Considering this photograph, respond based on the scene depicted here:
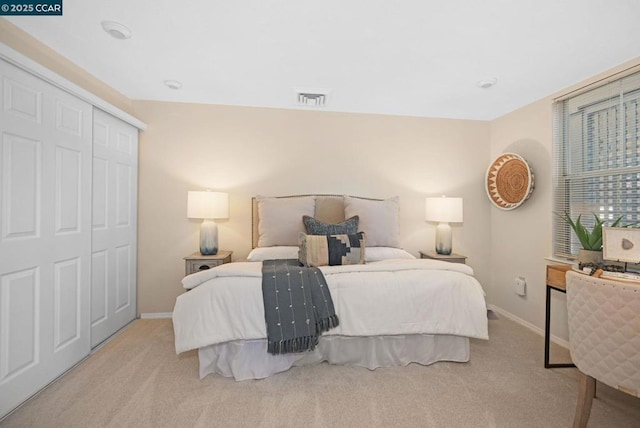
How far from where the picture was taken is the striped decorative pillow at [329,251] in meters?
2.45

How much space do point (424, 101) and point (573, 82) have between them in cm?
126

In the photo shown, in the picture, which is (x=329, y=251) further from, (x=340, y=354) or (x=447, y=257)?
(x=447, y=257)

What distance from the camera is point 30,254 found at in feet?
5.90

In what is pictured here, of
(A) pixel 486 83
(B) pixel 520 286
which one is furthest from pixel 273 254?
(B) pixel 520 286

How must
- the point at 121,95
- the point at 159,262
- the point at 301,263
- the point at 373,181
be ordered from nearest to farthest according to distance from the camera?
the point at 301,263, the point at 121,95, the point at 159,262, the point at 373,181

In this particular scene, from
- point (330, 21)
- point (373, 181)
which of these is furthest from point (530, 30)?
point (373, 181)

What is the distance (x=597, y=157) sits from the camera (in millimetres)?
2430

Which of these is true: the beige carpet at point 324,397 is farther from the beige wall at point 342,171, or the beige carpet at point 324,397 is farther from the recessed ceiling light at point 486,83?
the recessed ceiling light at point 486,83

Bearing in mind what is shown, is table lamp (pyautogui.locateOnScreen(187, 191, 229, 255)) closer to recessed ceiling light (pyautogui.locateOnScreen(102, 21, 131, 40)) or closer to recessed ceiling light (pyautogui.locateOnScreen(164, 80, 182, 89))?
recessed ceiling light (pyautogui.locateOnScreen(164, 80, 182, 89))

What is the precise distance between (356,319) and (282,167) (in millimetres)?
2038

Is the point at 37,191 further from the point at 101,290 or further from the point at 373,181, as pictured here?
the point at 373,181

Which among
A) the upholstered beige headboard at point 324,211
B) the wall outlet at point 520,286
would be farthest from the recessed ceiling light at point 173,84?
the wall outlet at point 520,286

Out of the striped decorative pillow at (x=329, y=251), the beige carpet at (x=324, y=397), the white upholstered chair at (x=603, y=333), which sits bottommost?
the beige carpet at (x=324, y=397)

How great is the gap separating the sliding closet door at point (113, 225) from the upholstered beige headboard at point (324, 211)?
1237 mm
